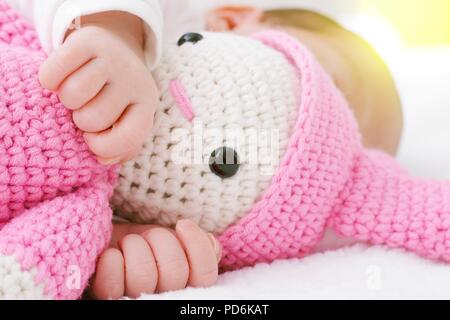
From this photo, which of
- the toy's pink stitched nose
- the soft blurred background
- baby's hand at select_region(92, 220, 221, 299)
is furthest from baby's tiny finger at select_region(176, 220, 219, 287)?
the soft blurred background

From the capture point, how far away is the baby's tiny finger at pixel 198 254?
23.1 inches

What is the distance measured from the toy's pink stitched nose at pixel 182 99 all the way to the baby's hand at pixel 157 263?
0.12 m

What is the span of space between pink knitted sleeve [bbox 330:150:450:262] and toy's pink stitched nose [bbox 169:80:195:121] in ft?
0.68

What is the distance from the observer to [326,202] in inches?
26.7

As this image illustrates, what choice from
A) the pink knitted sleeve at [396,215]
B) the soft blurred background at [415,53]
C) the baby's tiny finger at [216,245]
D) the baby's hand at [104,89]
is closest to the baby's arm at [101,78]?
the baby's hand at [104,89]

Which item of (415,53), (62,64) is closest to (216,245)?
(62,64)

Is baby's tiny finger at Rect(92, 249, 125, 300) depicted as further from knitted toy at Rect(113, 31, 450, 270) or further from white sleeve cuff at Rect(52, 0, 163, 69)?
white sleeve cuff at Rect(52, 0, 163, 69)

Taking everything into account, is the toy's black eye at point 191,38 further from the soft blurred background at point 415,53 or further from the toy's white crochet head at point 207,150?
the soft blurred background at point 415,53

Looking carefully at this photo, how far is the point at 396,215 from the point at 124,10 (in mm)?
388

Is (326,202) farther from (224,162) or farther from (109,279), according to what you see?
(109,279)

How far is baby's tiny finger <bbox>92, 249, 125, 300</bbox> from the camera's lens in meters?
0.55

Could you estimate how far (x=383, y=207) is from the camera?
2.28 ft

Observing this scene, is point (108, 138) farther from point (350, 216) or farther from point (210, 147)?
point (350, 216)
